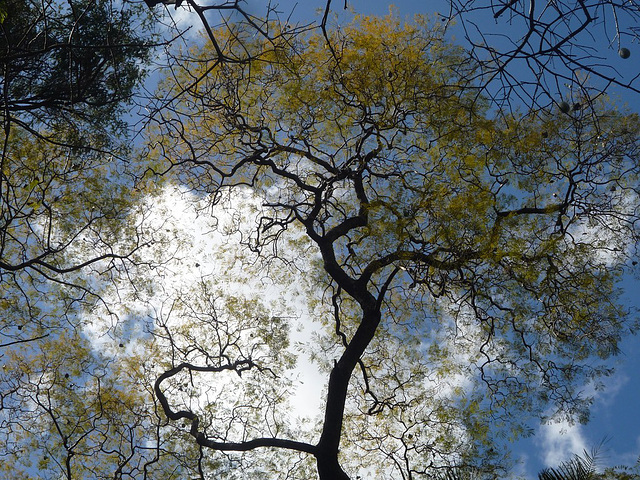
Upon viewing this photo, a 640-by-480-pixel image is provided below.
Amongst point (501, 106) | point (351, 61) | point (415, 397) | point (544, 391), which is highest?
point (351, 61)

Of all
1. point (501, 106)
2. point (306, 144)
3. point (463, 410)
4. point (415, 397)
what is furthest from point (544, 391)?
point (501, 106)

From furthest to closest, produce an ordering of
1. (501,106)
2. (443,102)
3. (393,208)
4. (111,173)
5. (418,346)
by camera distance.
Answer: (418,346) < (111,173) < (443,102) < (393,208) < (501,106)

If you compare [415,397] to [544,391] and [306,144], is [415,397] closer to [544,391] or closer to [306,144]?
[544,391]

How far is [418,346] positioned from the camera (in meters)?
9.59

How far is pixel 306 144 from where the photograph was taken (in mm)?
8430

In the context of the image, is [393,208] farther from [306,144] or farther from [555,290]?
[555,290]

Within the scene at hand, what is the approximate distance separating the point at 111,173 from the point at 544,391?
24.1 ft

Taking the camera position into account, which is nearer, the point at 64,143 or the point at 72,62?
the point at 72,62

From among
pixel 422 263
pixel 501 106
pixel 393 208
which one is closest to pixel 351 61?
pixel 393 208

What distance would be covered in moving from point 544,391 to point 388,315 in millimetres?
2668

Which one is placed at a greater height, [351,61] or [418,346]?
[351,61]

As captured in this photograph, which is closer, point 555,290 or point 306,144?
point 555,290

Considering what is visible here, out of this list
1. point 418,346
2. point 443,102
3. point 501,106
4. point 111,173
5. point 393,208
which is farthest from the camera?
point 418,346

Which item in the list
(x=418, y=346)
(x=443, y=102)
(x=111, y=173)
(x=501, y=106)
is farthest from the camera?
(x=418, y=346)
